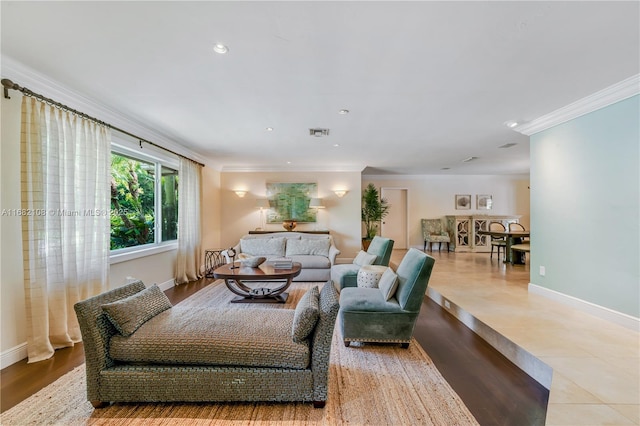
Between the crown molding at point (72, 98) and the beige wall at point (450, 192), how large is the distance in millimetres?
6283

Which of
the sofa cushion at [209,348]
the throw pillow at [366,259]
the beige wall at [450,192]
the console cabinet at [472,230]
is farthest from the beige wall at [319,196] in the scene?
the sofa cushion at [209,348]

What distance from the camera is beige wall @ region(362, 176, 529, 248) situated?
8578mm

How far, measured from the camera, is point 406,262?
9.15ft

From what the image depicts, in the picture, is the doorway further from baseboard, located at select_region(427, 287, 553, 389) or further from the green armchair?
baseboard, located at select_region(427, 287, 553, 389)

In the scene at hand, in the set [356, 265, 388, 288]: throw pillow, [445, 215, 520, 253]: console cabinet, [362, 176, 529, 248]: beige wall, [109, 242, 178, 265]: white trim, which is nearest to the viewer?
[356, 265, 388, 288]: throw pillow

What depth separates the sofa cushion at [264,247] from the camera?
5305 millimetres

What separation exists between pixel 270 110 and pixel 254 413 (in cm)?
285

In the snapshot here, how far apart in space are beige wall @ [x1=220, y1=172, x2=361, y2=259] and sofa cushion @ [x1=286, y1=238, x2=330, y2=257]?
1.33 meters

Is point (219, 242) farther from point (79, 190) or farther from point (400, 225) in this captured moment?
point (400, 225)

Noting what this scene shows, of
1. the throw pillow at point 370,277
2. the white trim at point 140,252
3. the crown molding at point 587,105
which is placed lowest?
the throw pillow at point 370,277

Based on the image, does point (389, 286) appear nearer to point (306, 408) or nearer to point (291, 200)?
point (306, 408)

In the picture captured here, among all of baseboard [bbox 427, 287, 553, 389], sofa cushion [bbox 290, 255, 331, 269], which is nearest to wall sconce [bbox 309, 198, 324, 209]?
sofa cushion [bbox 290, 255, 331, 269]

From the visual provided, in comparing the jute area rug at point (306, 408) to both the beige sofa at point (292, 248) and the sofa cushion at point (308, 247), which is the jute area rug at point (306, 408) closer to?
the beige sofa at point (292, 248)

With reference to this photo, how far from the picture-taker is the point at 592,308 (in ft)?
10.1
